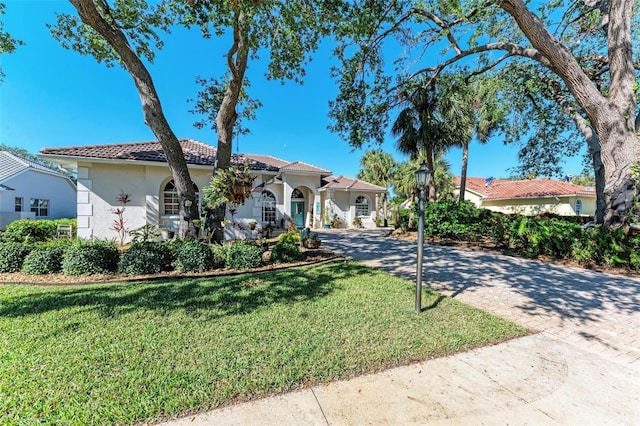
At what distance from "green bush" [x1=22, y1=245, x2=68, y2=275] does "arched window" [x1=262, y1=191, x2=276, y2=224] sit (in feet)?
36.5

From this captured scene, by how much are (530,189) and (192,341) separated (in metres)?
30.9

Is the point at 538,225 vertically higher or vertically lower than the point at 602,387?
higher

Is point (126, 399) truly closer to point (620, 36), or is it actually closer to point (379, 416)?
point (379, 416)

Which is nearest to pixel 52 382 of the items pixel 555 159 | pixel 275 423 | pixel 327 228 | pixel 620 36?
pixel 275 423

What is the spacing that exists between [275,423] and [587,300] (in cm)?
700

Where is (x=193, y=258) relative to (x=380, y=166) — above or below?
below

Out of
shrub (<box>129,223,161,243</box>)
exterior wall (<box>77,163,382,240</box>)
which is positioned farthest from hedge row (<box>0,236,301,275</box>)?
exterior wall (<box>77,163,382,240</box>)

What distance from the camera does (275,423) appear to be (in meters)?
2.21

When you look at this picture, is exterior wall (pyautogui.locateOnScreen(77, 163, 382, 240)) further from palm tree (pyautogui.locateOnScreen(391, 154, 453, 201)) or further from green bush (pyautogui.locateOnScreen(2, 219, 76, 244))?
palm tree (pyautogui.locateOnScreen(391, 154, 453, 201))

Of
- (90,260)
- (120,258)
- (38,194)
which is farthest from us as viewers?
(38,194)

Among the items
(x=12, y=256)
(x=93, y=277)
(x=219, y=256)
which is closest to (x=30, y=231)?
(x=12, y=256)

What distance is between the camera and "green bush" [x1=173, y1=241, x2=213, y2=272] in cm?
704

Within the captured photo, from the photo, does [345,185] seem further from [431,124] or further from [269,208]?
[431,124]

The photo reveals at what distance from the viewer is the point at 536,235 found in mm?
9734
